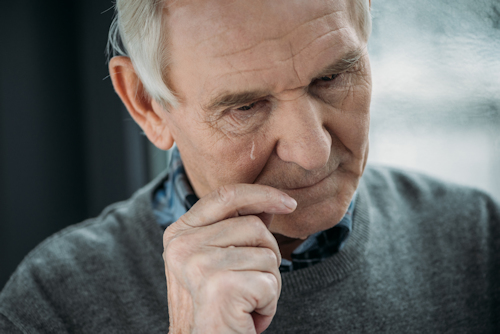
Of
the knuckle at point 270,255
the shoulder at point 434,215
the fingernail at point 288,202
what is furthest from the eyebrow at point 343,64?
the shoulder at point 434,215

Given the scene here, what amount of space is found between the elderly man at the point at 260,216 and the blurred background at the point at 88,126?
214mm

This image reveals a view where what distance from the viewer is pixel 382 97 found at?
1437 mm

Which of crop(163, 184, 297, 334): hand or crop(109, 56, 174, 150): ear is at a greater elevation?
crop(109, 56, 174, 150): ear

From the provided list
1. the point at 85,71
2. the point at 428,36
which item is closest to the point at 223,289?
the point at 428,36

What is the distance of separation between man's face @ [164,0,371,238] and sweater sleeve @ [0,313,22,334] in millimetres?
758

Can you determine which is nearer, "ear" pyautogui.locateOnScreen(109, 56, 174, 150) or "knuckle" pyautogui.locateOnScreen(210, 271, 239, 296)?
"knuckle" pyautogui.locateOnScreen(210, 271, 239, 296)

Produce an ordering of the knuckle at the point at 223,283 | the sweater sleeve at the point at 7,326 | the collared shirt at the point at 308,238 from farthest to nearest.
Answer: the collared shirt at the point at 308,238, the sweater sleeve at the point at 7,326, the knuckle at the point at 223,283

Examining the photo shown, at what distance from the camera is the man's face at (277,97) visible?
88 centimetres

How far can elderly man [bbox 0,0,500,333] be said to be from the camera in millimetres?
880

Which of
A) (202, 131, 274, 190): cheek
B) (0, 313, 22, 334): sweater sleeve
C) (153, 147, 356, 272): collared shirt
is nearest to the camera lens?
(202, 131, 274, 190): cheek

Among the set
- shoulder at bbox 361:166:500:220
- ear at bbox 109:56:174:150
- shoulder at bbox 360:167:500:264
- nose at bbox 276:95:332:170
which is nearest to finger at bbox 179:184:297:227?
nose at bbox 276:95:332:170

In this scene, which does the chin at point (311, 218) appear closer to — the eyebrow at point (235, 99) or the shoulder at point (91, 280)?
the eyebrow at point (235, 99)

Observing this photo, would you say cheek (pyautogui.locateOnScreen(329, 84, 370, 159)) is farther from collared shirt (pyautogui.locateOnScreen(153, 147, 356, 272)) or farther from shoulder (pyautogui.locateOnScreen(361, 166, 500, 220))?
shoulder (pyautogui.locateOnScreen(361, 166, 500, 220))

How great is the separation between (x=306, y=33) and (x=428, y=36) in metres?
0.62
